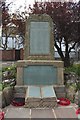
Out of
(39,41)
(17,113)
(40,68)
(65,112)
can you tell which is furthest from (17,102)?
(39,41)

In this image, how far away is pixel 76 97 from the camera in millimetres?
7680

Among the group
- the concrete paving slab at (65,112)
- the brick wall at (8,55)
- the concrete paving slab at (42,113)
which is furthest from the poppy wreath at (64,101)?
the brick wall at (8,55)

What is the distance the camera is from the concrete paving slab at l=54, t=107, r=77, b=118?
648 cm

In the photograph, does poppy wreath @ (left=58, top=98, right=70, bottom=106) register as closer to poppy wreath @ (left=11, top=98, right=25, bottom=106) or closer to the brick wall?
poppy wreath @ (left=11, top=98, right=25, bottom=106)

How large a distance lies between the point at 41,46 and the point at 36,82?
1.36 m

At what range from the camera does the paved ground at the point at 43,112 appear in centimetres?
647

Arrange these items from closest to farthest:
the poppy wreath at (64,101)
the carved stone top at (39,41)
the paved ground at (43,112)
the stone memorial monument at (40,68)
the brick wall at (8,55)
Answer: the paved ground at (43,112), the stone memorial monument at (40,68), the poppy wreath at (64,101), the carved stone top at (39,41), the brick wall at (8,55)

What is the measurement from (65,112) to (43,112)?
0.57 m

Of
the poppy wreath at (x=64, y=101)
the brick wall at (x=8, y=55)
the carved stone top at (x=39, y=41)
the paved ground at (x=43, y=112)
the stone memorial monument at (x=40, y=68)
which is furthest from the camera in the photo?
the brick wall at (x=8, y=55)

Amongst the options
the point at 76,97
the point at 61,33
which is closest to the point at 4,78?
the point at 76,97

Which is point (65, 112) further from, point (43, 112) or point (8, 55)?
point (8, 55)

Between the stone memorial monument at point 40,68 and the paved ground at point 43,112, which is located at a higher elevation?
the stone memorial monument at point 40,68

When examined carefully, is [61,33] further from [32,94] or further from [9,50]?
[9,50]

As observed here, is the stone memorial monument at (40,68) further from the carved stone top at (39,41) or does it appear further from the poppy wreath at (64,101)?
the poppy wreath at (64,101)
